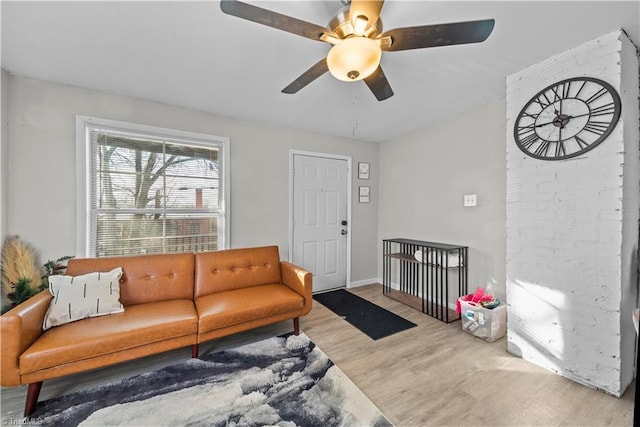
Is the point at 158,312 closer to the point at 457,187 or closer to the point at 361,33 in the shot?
the point at 361,33

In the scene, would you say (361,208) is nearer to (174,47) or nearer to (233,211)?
(233,211)

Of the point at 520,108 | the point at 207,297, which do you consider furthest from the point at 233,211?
the point at 520,108

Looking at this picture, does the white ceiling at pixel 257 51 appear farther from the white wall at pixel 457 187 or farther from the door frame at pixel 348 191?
the door frame at pixel 348 191

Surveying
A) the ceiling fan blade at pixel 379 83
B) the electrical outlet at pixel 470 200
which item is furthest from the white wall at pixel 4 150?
the electrical outlet at pixel 470 200

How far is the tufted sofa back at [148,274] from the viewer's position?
7.02ft

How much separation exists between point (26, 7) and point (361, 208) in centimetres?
369

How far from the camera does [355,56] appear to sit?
1231mm

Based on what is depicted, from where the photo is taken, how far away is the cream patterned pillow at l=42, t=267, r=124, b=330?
175 cm

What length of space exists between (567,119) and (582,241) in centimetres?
88

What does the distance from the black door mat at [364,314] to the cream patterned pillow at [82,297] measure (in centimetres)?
211

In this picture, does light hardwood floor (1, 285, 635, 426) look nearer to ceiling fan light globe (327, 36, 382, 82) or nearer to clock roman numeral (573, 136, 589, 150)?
clock roman numeral (573, 136, 589, 150)

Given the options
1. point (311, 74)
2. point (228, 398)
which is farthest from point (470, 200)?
point (228, 398)

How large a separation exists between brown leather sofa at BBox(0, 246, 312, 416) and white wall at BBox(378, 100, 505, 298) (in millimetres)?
1917

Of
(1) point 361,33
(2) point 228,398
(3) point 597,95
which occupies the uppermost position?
(1) point 361,33
